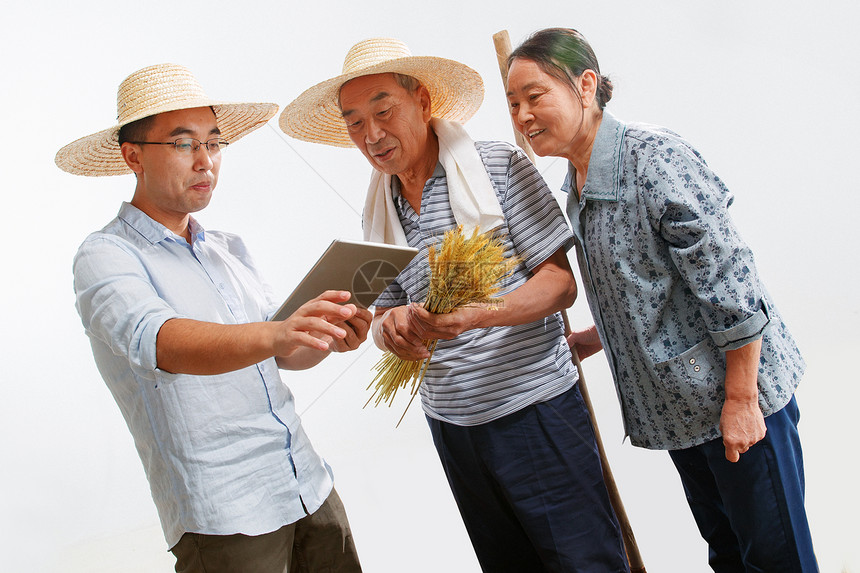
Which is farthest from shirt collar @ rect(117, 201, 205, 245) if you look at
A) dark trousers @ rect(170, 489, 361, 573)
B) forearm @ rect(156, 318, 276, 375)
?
dark trousers @ rect(170, 489, 361, 573)

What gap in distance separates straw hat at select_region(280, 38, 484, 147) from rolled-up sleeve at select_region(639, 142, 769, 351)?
67cm

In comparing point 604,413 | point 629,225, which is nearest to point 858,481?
point 604,413

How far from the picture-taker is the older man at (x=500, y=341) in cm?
189

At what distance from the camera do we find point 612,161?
1.68 meters

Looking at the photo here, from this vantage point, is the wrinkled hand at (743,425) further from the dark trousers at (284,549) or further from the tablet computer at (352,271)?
the dark trousers at (284,549)

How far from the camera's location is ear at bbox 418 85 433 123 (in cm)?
205

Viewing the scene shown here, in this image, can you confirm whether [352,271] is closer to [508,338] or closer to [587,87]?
[508,338]

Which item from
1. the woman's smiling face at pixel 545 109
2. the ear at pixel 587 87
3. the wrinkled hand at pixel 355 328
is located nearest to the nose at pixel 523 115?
the woman's smiling face at pixel 545 109

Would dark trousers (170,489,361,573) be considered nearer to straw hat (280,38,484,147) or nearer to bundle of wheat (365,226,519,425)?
bundle of wheat (365,226,519,425)

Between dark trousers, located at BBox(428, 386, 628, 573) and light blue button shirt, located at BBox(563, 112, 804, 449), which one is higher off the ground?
light blue button shirt, located at BBox(563, 112, 804, 449)

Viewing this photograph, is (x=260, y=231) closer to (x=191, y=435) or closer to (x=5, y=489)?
(x=5, y=489)

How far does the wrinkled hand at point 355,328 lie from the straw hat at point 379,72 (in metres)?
0.64

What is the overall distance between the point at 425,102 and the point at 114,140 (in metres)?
0.79

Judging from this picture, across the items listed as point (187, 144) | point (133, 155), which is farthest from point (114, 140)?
point (187, 144)
